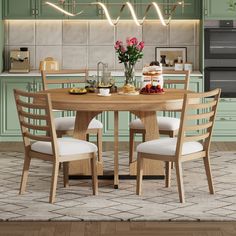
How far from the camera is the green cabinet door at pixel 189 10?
9.52 meters

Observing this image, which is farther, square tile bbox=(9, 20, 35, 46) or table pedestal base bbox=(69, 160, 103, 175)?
square tile bbox=(9, 20, 35, 46)

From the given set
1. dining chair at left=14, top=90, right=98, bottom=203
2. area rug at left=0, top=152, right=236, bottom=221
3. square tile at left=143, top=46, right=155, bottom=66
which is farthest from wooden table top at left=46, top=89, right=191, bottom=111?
square tile at left=143, top=46, right=155, bottom=66

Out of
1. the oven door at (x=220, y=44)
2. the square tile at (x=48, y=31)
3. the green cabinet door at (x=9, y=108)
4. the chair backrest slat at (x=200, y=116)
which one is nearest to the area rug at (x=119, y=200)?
the chair backrest slat at (x=200, y=116)

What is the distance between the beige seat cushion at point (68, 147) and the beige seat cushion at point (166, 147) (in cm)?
41

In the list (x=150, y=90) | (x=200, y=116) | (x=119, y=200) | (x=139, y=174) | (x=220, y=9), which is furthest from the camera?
(x=220, y=9)

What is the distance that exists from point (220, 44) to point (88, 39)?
Answer: 5.14ft

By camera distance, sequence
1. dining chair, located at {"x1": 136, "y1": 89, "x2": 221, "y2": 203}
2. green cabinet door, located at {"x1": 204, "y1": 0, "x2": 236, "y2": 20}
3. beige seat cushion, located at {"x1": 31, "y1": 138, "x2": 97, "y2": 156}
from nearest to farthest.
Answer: dining chair, located at {"x1": 136, "y1": 89, "x2": 221, "y2": 203} < beige seat cushion, located at {"x1": 31, "y1": 138, "x2": 97, "y2": 156} < green cabinet door, located at {"x1": 204, "y1": 0, "x2": 236, "y2": 20}

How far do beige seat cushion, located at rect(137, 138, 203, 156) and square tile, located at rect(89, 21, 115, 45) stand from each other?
3.43m

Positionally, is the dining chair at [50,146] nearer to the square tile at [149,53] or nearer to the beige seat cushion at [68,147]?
the beige seat cushion at [68,147]

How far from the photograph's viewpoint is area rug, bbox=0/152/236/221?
591 centimetres

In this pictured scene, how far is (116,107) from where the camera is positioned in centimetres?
659

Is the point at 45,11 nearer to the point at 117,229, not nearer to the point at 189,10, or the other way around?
the point at 189,10

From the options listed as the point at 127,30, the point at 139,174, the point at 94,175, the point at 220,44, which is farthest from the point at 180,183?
the point at 127,30

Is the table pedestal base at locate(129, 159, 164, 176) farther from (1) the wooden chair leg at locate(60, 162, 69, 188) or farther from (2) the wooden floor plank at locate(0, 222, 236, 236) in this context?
(2) the wooden floor plank at locate(0, 222, 236, 236)
